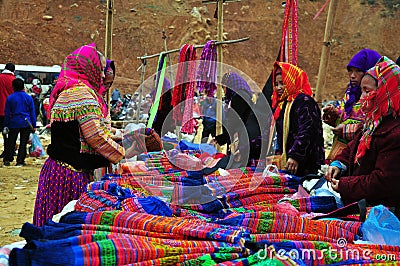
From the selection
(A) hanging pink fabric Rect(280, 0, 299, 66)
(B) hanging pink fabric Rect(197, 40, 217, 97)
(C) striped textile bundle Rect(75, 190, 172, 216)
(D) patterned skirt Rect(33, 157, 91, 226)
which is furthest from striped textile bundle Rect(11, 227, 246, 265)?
(B) hanging pink fabric Rect(197, 40, 217, 97)

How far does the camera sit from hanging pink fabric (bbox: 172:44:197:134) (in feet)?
21.3

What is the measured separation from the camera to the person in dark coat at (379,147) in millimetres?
2402

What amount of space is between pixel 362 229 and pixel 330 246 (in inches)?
13.7

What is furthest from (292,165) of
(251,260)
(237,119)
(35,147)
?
(35,147)

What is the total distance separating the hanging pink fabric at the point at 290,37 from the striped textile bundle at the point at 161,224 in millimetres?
3880

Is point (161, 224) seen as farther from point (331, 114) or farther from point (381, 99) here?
point (331, 114)

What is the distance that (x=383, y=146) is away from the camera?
246 cm

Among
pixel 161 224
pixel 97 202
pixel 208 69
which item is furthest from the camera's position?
pixel 208 69

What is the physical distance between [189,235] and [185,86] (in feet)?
15.6

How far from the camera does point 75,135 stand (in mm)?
3020

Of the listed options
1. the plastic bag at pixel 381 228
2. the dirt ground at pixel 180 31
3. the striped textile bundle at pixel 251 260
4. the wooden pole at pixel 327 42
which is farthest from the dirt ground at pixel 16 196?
the dirt ground at pixel 180 31

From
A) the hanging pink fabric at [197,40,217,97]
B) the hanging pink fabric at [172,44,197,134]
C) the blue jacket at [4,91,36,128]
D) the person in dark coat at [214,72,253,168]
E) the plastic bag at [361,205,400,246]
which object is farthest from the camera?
the blue jacket at [4,91,36,128]

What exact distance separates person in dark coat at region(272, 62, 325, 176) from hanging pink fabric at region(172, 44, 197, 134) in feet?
8.58

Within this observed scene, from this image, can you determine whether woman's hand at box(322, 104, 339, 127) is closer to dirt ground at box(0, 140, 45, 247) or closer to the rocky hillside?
dirt ground at box(0, 140, 45, 247)
